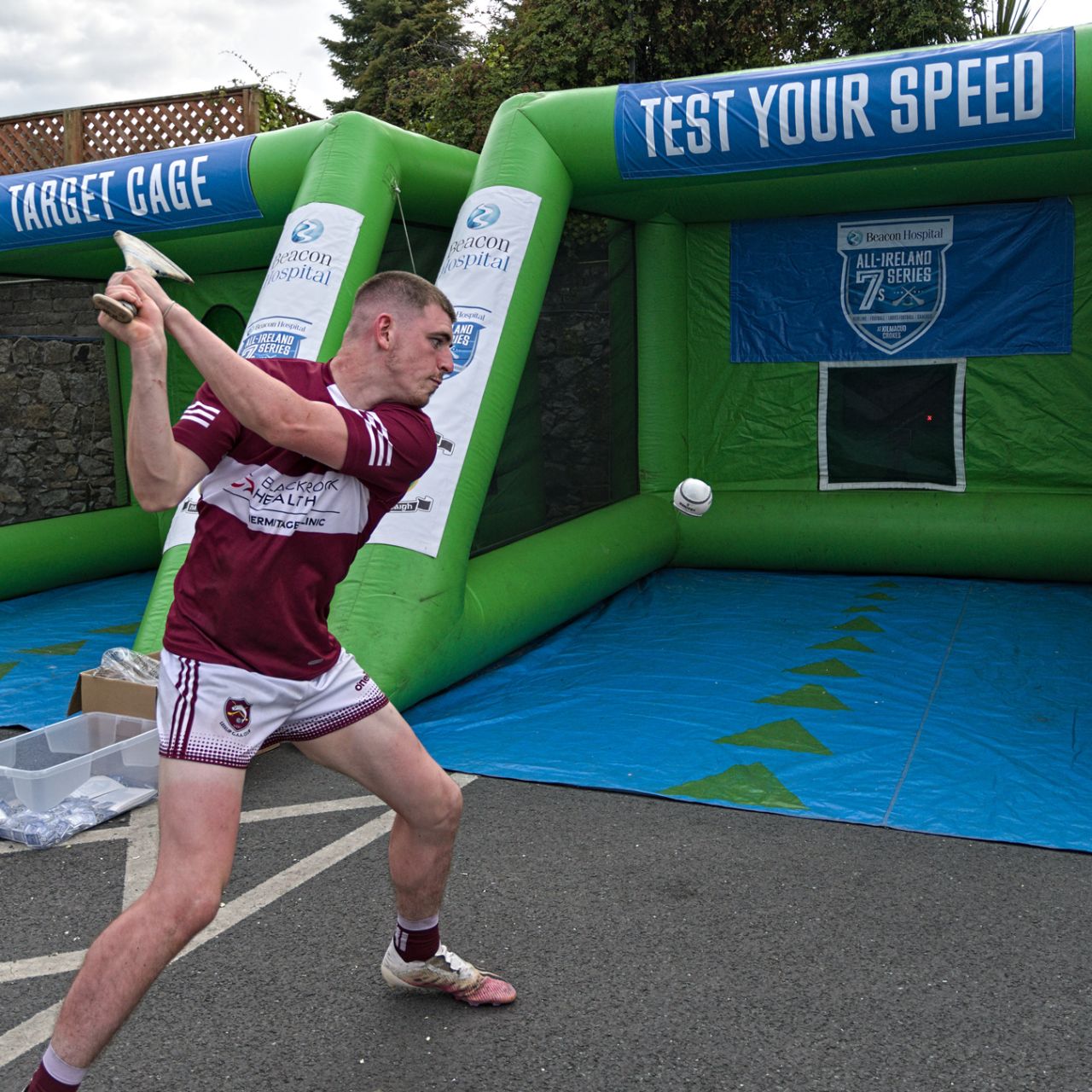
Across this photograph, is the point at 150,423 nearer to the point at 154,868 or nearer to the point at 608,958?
the point at 608,958

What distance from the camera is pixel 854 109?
5535 millimetres

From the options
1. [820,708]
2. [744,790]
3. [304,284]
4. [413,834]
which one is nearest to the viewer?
[413,834]

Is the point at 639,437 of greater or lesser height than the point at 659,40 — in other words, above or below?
below

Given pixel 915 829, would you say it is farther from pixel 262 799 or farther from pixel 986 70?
pixel 986 70

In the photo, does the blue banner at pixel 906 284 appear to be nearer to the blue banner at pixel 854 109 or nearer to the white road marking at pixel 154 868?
the blue banner at pixel 854 109

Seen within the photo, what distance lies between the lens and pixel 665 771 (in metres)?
4.40

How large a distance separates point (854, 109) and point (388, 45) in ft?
70.6

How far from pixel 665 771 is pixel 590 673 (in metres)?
1.38

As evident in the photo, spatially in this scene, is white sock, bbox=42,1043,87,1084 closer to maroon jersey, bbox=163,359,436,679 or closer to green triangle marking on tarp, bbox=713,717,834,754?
maroon jersey, bbox=163,359,436,679

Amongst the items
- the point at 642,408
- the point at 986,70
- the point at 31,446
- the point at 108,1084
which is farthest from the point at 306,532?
the point at 31,446

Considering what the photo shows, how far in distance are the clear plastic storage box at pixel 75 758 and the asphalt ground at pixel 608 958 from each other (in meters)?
0.21

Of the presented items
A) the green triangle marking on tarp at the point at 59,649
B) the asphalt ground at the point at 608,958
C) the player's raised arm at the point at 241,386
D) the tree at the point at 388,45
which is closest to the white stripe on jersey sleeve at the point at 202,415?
the player's raised arm at the point at 241,386

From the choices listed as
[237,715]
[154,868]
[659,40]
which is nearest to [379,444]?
[237,715]

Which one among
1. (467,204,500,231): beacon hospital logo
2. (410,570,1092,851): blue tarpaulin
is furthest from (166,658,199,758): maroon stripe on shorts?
(467,204,500,231): beacon hospital logo
